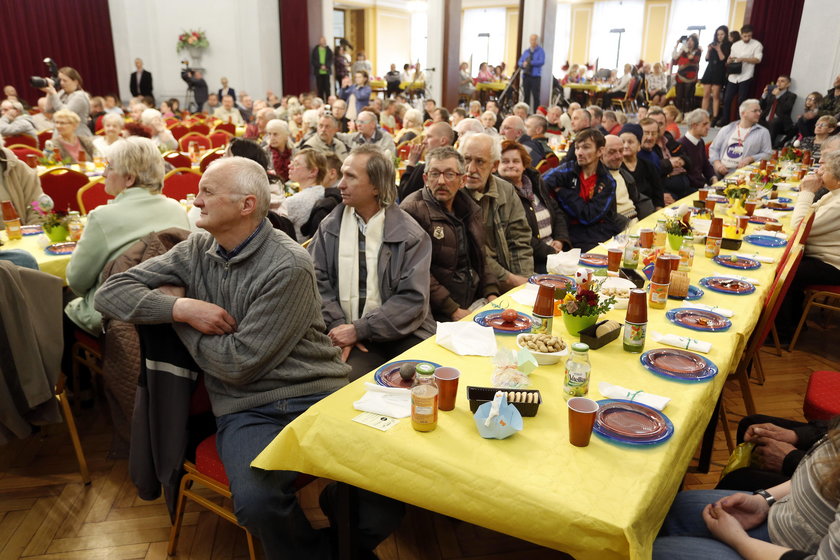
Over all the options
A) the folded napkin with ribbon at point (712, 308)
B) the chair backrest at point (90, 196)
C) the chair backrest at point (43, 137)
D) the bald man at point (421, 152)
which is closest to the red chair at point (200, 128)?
the chair backrest at point (43, 137)

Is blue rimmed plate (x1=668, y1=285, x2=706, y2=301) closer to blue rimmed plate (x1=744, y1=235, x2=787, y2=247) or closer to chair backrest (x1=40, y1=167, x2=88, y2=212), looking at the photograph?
blue rimmed plate (x1=744, y1=235, x2=787, y2=247)

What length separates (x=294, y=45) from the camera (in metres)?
13.9

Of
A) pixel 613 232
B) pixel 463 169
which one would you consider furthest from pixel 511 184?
pixel 613 232

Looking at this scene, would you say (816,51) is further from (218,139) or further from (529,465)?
(529,465)

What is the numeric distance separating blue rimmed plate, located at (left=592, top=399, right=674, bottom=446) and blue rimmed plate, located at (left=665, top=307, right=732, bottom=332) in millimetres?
727

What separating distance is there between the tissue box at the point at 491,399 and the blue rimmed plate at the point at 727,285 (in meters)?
1.46

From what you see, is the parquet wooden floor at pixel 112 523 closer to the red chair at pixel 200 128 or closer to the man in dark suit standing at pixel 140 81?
the red chair at pixel 200 128

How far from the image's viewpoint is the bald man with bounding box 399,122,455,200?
3779mm

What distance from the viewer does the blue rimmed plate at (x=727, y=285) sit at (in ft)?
8.55

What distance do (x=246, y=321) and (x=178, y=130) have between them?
329 inches

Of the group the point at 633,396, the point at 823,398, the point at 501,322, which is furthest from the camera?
the point at 823,398

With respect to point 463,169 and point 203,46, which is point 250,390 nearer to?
point 463,169

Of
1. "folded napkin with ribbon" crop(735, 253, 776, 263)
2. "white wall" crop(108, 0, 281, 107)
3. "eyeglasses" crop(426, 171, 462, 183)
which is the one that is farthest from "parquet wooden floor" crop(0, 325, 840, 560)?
"white wall" crop(108, 0, 281, 107)

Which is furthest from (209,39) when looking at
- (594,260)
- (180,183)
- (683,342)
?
(683,342)
